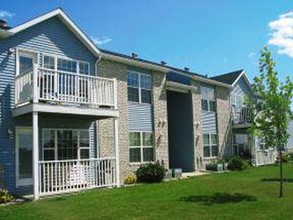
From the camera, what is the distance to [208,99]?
32125 mm

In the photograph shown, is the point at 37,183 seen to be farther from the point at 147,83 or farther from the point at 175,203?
the point at 147,83

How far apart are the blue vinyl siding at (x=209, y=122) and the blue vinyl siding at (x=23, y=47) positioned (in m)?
12.1

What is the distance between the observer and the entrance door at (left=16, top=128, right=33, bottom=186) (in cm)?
1738

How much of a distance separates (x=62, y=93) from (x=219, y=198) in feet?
24.4

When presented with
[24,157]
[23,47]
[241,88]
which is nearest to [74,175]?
[24,157]

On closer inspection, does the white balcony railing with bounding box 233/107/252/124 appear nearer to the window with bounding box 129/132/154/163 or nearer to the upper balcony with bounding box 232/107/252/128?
the upper balcony with bounding box 232/107/252/128

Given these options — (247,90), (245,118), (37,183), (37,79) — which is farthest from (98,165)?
(247,90)

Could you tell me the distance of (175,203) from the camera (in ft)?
45.9

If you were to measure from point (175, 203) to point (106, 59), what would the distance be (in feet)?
34.3

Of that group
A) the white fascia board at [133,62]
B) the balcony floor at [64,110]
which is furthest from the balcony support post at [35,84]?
the white fascia board at [133,62]

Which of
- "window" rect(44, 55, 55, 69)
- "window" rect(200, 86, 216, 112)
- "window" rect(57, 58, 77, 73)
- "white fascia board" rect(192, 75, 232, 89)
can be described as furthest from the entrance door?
"window" rect(200, 86, 216, 112)

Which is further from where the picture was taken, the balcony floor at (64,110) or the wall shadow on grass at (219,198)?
the balcony floor at (64,110)

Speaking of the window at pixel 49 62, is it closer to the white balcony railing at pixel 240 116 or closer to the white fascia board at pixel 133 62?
the white fascia board at pixel 133 62

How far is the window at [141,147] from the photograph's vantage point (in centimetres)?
2344
